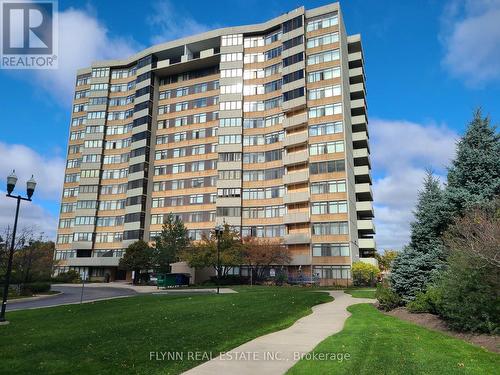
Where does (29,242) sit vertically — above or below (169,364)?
above

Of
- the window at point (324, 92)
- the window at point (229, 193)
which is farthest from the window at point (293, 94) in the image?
the window at point (229, 193)

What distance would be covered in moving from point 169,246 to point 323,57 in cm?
3847

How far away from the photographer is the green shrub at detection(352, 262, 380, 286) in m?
52.1

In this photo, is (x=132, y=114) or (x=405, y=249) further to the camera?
(x=132, y=114)

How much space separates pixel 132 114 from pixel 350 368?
80530mm

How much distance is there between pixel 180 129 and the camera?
76.2m

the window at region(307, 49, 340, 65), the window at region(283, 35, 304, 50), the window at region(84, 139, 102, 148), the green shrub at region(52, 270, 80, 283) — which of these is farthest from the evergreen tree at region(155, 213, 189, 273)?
the window at region(283, 35, 304, 50)

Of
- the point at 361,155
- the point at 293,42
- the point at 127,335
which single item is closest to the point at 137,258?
the point at 361,155

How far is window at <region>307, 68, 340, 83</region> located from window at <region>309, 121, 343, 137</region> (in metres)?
7.78

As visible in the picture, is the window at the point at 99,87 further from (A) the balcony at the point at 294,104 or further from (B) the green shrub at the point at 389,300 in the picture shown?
(B) the green shrub at the point at 389,300

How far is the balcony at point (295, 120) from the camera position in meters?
62.3

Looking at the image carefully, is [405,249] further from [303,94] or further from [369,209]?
[303,94]

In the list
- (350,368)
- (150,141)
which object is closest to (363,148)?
(150,141)

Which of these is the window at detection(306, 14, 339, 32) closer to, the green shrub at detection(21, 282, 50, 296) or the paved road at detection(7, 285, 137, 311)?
the paved road at detection(7, 285, 137, 311)
